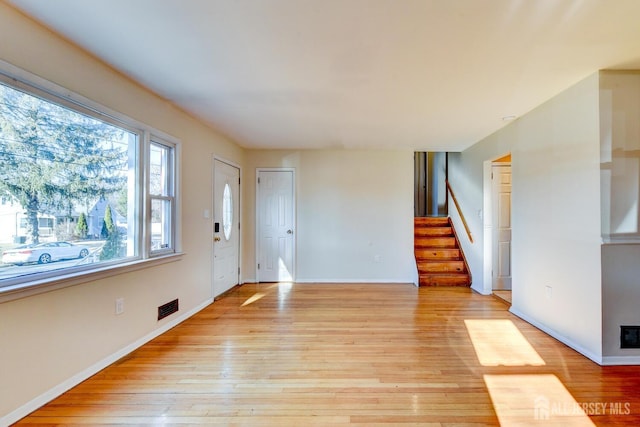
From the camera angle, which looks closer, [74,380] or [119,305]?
[74,380]

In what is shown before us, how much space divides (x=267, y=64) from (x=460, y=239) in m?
4.64

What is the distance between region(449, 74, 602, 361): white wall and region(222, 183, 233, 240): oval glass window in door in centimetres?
395

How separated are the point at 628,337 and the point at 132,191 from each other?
4.40 m

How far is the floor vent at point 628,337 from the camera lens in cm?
225

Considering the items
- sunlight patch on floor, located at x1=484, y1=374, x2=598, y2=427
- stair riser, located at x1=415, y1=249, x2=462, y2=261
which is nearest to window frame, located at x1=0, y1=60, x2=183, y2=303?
sunlight patch on floor, located at x1=484, y1=374, x2=598, y2=427

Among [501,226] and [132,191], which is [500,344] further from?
[132,191]

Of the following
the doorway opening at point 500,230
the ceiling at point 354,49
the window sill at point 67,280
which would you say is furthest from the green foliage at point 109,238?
the doorway opening at point 500,230

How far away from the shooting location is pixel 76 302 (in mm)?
1973

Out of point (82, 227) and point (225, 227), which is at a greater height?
point (82, 227)

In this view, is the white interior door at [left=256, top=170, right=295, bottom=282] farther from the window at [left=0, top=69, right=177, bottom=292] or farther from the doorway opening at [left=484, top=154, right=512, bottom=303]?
the doorway opening at [left=484, top=154, right=512, bottom=303]

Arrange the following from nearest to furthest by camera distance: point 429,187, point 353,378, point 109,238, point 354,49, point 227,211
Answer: point 354,49 < point 353,378 < point 109,238 < point 227,211 < point 429,187

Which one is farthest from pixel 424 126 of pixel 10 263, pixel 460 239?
pixel 10 263

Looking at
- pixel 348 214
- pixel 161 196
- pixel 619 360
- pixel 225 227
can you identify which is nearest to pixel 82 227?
pixel 161 196

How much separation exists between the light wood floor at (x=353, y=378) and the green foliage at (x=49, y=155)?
1258 mm
